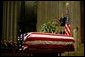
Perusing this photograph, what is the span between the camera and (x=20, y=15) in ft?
21.8

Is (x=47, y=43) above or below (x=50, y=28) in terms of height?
below

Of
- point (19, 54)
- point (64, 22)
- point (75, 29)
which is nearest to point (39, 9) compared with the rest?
point (75, 29)

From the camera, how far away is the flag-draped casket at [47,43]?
3576 millimetres

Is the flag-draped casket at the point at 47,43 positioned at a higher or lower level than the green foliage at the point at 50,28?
A: lower

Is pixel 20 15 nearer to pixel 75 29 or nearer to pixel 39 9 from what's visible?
pixel 39 9

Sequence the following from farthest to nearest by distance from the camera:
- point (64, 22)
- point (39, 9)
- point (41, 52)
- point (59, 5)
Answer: point (39, 9), point (59, 5), point (64, 22), point (41, 52)

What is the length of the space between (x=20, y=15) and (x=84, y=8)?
69.8 inches

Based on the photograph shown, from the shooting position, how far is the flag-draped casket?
141 inches

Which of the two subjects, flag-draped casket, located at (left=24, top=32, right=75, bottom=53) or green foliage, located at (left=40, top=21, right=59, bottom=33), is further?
green foliage, located at (left=40, top=21, right=59, bottom=33)

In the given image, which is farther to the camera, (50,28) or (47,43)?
(50,28)

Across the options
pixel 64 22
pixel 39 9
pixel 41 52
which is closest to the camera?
pixel 41 52

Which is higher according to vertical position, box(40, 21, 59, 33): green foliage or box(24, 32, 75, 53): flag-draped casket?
box(40, 21, 59, 33): green foliage

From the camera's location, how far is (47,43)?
3605 mm

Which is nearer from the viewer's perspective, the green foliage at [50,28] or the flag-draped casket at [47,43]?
the flag-draped casket at [47,43]
